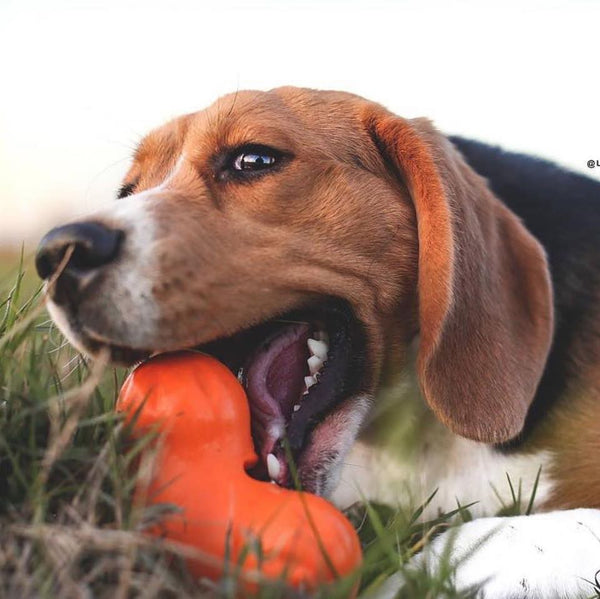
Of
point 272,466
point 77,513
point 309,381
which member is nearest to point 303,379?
point 309,381

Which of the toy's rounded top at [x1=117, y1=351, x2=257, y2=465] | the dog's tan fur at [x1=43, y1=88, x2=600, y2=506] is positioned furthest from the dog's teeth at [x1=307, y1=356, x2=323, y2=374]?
the toy's rounded top at [x1=117, y1=351, x2=257, y2=465]

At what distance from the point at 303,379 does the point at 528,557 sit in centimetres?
86

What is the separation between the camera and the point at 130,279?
229 cm

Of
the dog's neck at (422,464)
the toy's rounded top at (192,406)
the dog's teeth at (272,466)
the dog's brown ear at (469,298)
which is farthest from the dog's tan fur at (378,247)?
the dog's teeth at (272,466)

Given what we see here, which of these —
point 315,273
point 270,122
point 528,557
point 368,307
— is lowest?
point 528,557

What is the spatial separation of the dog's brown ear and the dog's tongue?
393 millimetres

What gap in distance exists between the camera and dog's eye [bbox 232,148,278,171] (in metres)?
2.95

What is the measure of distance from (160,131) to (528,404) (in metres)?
1.74

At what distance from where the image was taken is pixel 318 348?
9.16ft

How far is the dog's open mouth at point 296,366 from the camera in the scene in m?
2.58

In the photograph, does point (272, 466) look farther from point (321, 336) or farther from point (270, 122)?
point (270, 122)

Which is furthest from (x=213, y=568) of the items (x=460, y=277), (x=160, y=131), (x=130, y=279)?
(x=160, y=131)

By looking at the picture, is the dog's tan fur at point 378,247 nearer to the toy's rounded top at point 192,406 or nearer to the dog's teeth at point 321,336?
the dog's teeth at point 321,336

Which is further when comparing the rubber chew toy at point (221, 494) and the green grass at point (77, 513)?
the rubber chew toy at point (221, 494)
